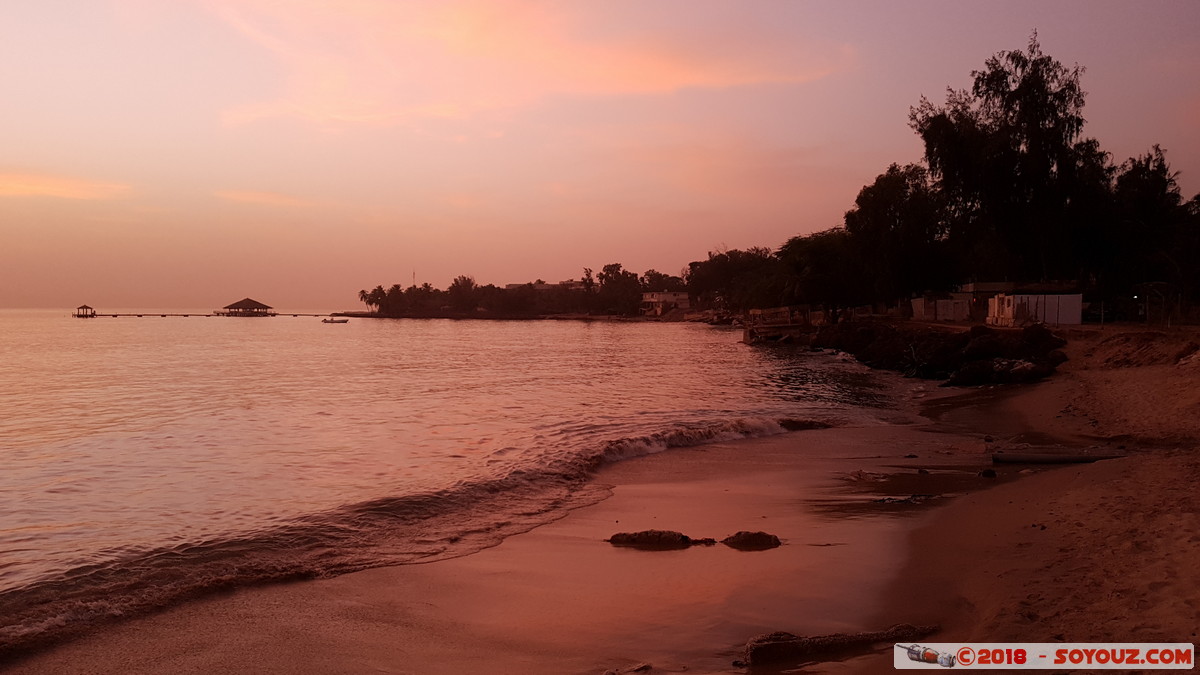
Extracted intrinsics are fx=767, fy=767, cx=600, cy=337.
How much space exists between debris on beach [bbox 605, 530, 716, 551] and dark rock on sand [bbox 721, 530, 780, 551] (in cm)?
26

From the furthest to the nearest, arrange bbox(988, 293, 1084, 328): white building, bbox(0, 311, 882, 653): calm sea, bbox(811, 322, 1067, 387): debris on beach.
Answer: bbox(988, 293, 1084, 328): white building → bbox(811, 322, 1067, 387): debris on beach → bbox(0, 311, 882, 653): calm sea

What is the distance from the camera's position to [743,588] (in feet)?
24.6

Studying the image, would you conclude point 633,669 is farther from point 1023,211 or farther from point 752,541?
point 1023,211

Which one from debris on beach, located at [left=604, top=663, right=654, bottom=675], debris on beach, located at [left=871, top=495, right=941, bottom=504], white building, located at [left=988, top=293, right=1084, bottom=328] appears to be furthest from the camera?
white building, located at [left=988, top=293, right=1084, bottom=328]

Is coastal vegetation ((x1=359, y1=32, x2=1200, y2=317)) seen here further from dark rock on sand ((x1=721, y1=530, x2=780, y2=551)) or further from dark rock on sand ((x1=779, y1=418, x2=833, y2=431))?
dark rock on sand ((x1=721, y1=530, x2=780, y2=551))

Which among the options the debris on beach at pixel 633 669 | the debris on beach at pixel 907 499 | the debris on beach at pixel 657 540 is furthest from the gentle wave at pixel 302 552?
the debris on beach at pixel 907 499

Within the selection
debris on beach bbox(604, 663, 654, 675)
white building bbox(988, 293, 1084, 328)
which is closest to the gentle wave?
debris on beach bbox(604, 663, 654, 675)

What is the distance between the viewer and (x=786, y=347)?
66688mm

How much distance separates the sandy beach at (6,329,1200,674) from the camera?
596 cm

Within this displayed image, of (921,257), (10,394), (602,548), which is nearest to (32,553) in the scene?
(602,548)

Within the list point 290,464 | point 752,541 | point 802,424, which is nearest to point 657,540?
point 752,541

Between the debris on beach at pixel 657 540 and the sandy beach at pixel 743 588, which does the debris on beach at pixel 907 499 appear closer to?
the sandy beach at pixel 743 588

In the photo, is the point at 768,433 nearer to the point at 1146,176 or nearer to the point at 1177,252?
the point at 1177,252

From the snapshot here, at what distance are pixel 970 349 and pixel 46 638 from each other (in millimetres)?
33448
